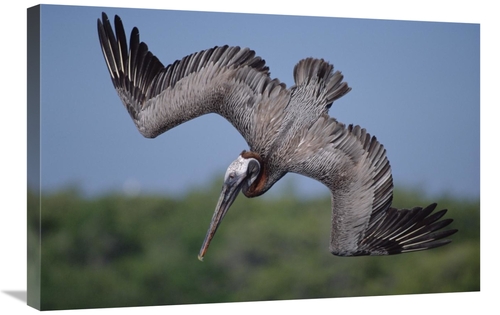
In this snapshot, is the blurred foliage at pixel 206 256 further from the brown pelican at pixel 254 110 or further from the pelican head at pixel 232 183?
the brown pelican at pixel 254 110

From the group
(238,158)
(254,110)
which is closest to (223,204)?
(238,158)

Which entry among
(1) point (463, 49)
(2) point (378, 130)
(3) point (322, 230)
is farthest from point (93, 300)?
(1) point (463, 49)

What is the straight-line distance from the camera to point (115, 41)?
995 cm

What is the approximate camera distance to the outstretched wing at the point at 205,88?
1014cm

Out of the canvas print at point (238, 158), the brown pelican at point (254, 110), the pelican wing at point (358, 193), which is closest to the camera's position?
the canvas print at point (238, 158)

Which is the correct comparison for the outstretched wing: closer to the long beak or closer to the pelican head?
the pelican head

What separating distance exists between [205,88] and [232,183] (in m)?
0.90

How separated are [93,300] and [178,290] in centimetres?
79

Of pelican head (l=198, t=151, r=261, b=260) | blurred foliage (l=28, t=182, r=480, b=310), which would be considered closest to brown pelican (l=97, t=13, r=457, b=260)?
pelican head (l=198, t=151, r=261, b=260)

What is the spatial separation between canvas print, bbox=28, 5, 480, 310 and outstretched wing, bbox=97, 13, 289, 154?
0.01 m

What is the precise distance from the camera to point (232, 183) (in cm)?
1012

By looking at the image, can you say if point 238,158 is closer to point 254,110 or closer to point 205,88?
point 254,110

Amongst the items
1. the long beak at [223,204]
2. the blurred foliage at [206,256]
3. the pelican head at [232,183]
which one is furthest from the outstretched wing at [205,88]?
the blurred foliage at [206,256]

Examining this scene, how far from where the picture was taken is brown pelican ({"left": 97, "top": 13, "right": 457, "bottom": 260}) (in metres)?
10.1
